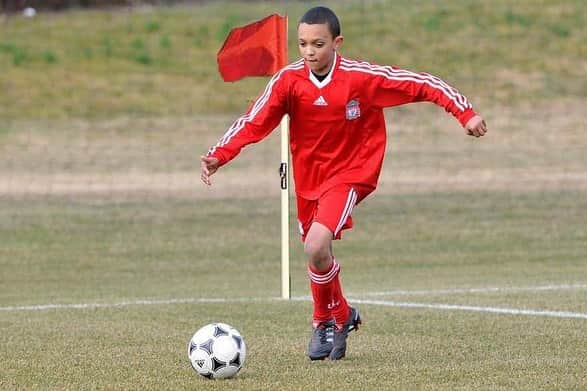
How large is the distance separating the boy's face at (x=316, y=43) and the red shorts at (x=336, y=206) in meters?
0.75

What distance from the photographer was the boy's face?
26.9ft

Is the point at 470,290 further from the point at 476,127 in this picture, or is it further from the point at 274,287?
the point at 476,127

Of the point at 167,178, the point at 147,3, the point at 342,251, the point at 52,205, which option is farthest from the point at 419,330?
the point at 147,3

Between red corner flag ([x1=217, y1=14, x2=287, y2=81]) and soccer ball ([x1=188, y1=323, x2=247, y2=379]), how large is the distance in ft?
13.5

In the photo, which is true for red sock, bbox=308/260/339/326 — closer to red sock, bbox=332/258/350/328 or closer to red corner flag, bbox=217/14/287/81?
red sock, bbox=332/258/350/328

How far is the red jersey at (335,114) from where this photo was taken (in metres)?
8.34

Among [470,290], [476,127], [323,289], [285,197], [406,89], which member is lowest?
[470,290]

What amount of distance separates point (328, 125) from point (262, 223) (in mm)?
11889

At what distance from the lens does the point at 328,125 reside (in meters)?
8.36

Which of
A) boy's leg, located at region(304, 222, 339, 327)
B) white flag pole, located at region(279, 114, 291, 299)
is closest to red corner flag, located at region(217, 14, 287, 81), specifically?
white flag pole, located at region(279, 114, 291, 299)

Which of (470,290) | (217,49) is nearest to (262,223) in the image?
(470,290)

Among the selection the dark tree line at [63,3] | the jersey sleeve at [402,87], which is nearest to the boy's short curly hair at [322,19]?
the jersey sleeve at [402,87]

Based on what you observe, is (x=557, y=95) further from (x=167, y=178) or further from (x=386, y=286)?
(x=386, y=286)

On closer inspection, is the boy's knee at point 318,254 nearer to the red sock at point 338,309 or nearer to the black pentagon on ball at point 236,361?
the red sock at point 338,309
